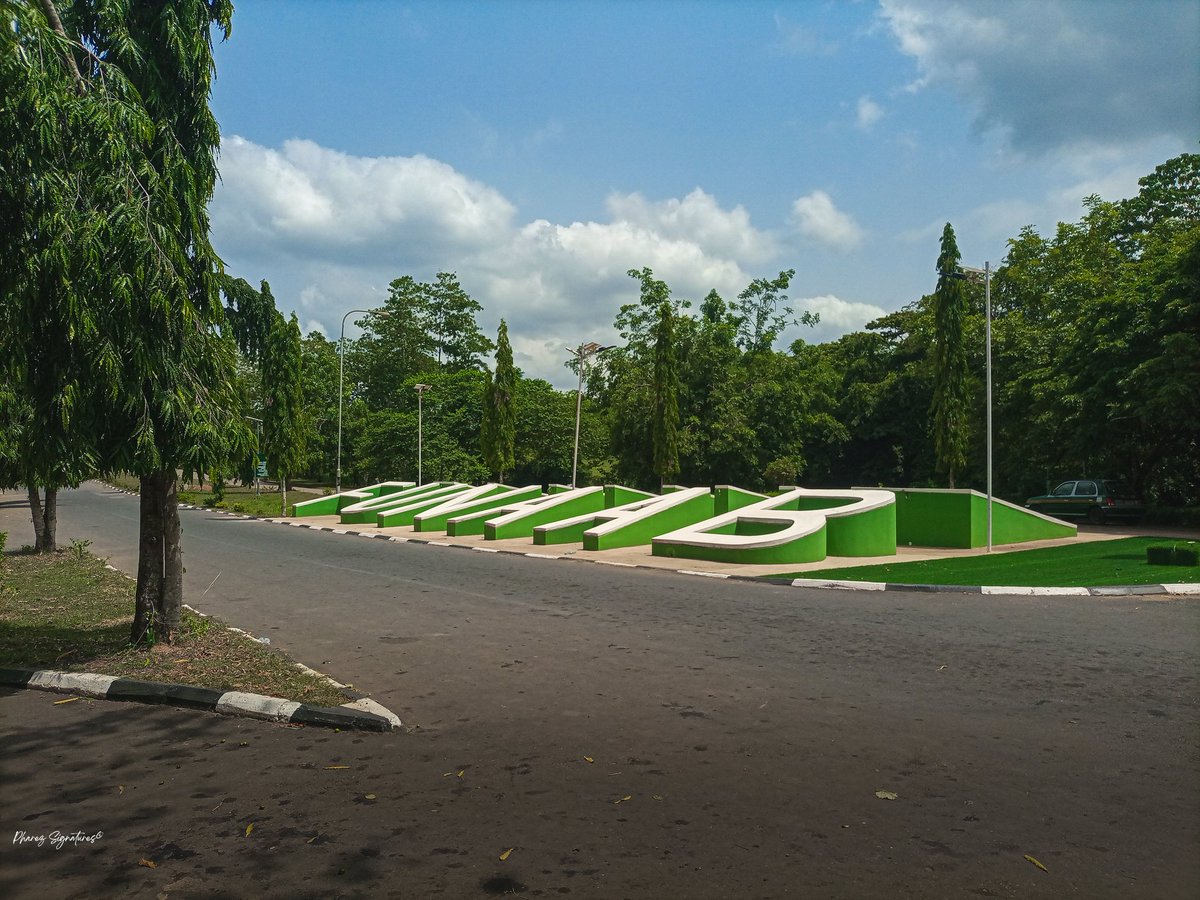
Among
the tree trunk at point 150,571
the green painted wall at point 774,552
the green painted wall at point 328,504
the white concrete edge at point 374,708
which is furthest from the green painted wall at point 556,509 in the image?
the white concrete edge at point 374,708

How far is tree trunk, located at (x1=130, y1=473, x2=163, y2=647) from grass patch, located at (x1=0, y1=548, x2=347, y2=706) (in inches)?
8.2

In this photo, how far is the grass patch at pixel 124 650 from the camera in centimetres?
734

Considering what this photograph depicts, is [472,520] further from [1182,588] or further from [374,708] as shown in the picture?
[374,708]

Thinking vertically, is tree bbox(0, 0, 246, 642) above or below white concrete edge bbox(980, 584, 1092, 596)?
above

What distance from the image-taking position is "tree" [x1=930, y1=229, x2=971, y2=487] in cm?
3991

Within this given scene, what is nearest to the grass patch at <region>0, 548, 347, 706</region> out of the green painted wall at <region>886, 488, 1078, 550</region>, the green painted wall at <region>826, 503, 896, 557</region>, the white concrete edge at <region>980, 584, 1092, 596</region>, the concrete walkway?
the concrete walkway

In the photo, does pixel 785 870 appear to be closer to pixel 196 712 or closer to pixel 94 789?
pixel 94 789

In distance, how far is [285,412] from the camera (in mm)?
40500

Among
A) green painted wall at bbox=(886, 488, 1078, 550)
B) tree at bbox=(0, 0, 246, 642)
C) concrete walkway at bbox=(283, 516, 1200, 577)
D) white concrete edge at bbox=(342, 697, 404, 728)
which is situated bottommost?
white concrete edge at bbox=(342, 697, 404, 728)

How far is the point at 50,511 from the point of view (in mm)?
18172

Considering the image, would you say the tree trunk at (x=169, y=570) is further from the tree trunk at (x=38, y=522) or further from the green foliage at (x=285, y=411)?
the green foliage at (x=285, y=411)

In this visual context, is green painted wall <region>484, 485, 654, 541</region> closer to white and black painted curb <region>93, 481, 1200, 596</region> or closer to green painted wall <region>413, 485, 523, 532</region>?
green painted wall <region>413, 485, 523, 532</region>

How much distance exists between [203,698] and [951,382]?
39053 mm

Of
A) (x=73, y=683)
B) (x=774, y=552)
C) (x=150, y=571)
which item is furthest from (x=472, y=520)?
(x=73, y=683)
